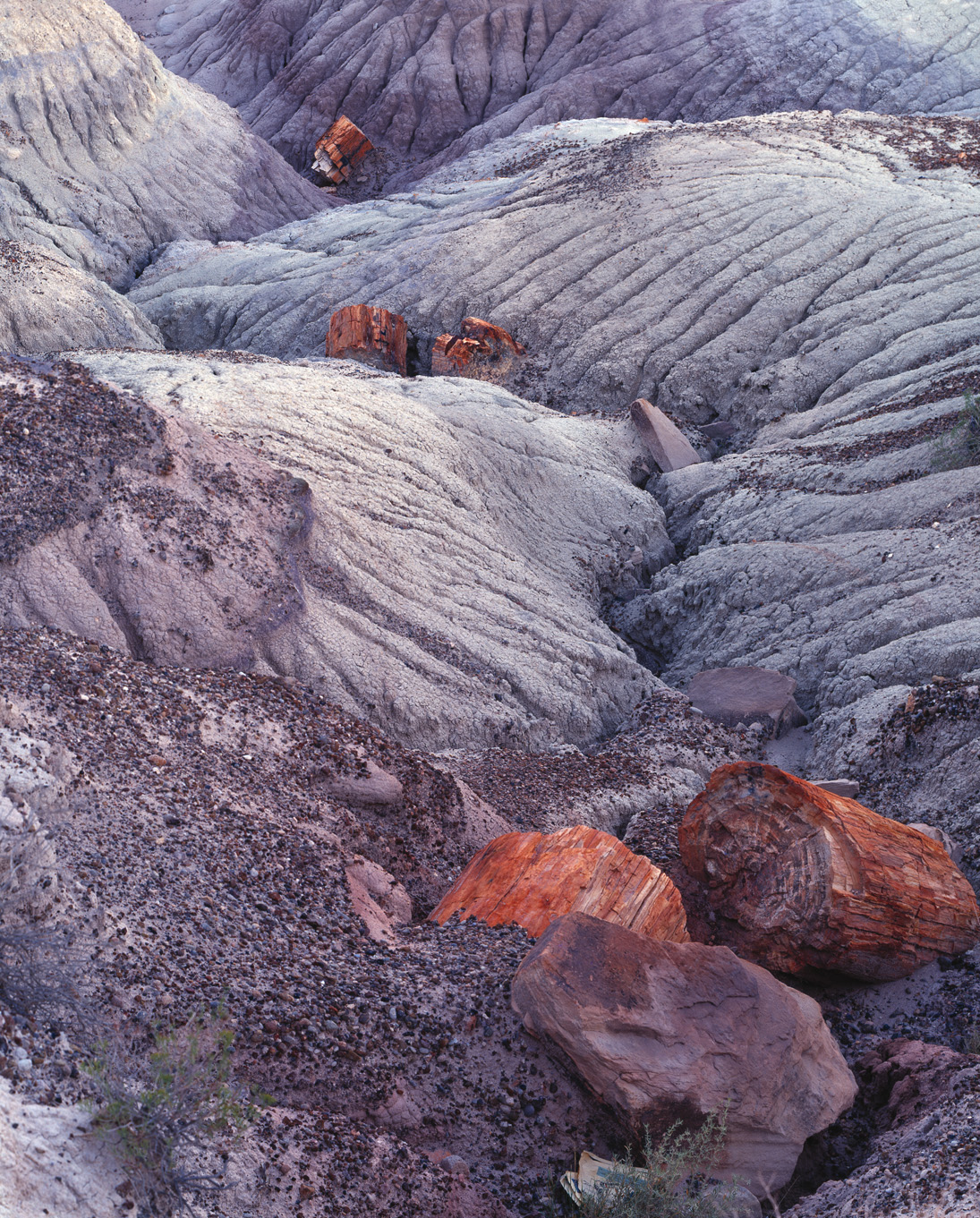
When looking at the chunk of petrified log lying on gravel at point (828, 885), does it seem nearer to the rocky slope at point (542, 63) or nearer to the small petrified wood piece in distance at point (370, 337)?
the small petrified wood piece in distance at point (370, 337)

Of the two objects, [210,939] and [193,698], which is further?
[193,698]

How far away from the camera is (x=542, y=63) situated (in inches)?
1251

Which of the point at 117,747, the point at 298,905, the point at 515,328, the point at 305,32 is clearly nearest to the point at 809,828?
the point at 298,905

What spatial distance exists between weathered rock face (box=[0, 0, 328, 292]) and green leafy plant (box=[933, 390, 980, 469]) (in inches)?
637

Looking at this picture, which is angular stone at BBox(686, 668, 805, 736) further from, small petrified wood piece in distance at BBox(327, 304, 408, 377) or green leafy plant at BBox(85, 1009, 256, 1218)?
small petrified wood piece in distance at BBox(327, 304, 408, 377)

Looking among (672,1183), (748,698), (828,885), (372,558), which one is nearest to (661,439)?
(748,698)

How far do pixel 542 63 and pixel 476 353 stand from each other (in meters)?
19.9

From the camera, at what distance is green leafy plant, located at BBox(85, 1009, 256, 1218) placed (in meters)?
2.86

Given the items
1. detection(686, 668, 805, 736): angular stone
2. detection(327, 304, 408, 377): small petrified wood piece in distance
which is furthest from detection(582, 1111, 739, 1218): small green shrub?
detection(327, 304, 408, 377): small petrified wood piece in distance

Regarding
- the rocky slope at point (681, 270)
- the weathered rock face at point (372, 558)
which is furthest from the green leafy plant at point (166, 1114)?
the rocky slope at point (681, 270)

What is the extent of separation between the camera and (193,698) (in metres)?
6.01

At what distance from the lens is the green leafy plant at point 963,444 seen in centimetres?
1031

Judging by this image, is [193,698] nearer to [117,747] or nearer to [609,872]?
[117,747]

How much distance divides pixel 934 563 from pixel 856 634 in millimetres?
915
